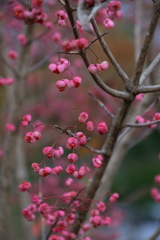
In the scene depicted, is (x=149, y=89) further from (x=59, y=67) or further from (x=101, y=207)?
(x=101, y=207)

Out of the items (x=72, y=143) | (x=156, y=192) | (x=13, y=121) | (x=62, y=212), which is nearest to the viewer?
(x=72, y=143)

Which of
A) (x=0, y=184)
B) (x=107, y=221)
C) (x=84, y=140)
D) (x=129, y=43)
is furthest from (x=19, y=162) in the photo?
(x=129, y=43)

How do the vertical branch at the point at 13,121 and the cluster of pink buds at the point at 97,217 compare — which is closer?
the cluster of pink buds at the point at 97,217

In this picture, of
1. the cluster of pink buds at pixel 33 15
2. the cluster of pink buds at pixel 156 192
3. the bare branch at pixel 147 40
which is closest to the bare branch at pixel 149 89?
the bare branch at pixel 147 40

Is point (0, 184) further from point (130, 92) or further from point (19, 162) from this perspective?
point (130, 92)

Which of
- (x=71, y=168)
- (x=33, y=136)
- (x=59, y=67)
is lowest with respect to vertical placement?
(x=71, y=168)

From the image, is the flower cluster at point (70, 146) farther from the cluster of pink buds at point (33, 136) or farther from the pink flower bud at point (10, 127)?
the pink flower bud at point (10, 127)

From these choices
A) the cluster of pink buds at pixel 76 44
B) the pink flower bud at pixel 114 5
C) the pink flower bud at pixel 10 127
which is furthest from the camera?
the pink flower bud at pixel 10 127

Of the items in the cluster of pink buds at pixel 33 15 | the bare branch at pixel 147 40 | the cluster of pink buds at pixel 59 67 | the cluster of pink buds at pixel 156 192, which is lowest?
the cluster of pink buds at pixel 156 192

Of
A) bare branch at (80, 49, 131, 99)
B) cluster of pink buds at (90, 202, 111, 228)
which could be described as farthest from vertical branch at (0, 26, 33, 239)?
bare branch at (80, 49, 131, 99)

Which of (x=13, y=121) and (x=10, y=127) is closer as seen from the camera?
(x=10, y=127)

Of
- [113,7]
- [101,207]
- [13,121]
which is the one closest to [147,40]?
[113,7]

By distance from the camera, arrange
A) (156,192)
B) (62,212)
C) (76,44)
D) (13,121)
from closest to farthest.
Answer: (76,44) < (62,212) < (156,192) < (13,121)

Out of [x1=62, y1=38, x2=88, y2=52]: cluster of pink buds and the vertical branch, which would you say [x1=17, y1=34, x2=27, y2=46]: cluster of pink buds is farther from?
[x1=62, y1=38, x2=88, y2=52]: cluster of pink buds
